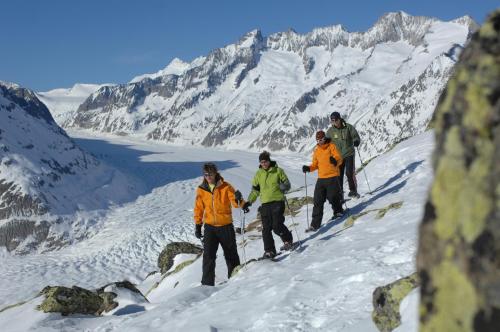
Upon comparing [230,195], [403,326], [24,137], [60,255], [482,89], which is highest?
[24,137]

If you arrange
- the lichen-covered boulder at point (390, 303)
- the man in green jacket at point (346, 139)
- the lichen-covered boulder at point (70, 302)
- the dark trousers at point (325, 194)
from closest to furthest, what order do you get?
the lichen-covered boulder at point (390, 303) < the lichen-covered boulder at point (70, 302) < the dark trousers at point (325, 194) < the man in green jacket at point (346, 139)

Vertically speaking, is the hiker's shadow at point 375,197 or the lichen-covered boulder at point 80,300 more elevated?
the hiker's shadow at point 375,197

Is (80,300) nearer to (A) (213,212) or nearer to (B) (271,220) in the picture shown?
(A) (213,212)

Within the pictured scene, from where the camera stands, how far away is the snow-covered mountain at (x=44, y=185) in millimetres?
105938

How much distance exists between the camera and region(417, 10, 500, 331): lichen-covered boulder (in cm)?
244

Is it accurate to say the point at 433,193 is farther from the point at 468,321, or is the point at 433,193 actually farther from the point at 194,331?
the point at 194,331

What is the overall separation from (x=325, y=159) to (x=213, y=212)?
13.4 feet

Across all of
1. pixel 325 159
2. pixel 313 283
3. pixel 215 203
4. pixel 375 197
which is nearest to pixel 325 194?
pixel 325 159

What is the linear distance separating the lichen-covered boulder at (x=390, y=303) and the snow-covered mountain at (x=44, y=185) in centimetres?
10284

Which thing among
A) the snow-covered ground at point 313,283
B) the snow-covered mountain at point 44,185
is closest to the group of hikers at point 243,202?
Result: the snow-covered ground at point 313,283

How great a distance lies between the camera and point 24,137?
13338 centimetres

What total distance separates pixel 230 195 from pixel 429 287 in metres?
8.96

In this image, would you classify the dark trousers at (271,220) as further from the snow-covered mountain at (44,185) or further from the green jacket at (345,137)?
the snow-covered mountain at (44,185)

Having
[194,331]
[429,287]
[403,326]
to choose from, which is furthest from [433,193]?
[194,331]
